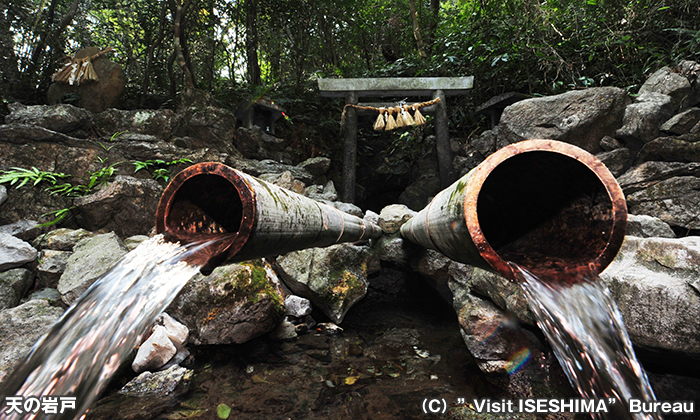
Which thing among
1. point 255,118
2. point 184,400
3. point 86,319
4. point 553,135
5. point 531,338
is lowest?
point 184,400

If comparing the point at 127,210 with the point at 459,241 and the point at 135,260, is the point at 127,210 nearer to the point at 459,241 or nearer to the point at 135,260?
the point at 135,260

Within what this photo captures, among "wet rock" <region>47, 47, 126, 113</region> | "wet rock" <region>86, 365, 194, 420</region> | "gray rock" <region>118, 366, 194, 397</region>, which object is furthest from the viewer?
"wet rock" <region>47, 47, 126, 113</region>

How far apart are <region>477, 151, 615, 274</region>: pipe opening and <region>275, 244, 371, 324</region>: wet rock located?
98.7 inches

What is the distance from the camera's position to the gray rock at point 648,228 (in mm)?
3143

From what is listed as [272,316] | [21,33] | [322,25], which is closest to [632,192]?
[272,316]

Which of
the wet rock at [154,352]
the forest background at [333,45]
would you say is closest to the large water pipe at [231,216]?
the wet rock at [154,352]

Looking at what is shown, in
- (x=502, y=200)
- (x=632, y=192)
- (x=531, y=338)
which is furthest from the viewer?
(x=632, y=192)

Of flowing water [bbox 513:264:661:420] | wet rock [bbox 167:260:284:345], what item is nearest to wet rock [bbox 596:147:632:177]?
flowing water [bbox 513:264:661:420]

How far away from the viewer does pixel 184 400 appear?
2.29m

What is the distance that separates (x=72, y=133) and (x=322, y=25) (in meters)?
8.69

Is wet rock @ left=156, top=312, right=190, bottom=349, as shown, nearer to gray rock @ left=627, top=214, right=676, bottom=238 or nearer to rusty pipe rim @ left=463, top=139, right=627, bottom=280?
rusty pipe rim @ left=463, top=139, right=627, bottom=280

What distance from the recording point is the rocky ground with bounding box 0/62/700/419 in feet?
7.18

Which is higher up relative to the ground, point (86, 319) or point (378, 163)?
point (378, 163)

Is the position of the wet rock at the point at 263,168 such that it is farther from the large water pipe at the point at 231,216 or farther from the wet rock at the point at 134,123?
the large water pipe at the point at 231,216
